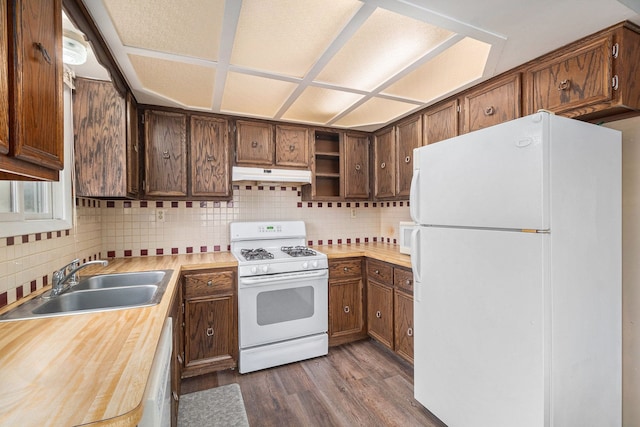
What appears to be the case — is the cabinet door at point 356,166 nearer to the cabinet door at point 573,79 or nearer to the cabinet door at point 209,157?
the cabinet door at point 209,157

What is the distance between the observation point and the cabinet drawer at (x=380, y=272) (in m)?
2.47

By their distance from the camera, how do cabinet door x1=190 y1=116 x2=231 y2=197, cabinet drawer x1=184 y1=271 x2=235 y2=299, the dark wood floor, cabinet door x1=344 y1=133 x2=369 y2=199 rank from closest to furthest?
the dark wood floor < cabinet drawer x1=184 y1=271 x2=235 y2=299 < cabinet door x1=190 y1=116 x2=231 y2=197 < cabinet door x1=344 y1=133 x2=369 y2=199

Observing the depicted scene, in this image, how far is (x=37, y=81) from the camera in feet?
2.68

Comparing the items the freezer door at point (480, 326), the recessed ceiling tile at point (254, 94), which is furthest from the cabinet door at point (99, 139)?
the freezer door at point (480, 326)

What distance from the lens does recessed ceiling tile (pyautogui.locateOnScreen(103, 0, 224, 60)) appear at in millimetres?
1289

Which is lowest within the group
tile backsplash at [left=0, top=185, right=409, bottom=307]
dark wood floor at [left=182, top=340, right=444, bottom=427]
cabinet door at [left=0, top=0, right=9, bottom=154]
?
dark wood floor at [left=182, top=340, right=444, bottom=427]

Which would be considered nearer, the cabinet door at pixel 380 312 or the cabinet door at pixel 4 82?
the cabinet door at pixel 4 82

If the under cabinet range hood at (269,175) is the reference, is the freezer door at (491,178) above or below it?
below

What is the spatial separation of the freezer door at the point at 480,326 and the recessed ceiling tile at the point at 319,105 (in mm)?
1276

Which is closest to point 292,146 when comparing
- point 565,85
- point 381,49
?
point 381,49

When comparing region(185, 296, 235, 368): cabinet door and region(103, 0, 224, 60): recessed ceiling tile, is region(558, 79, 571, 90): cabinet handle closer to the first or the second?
region(103, 0, 224, 60): recessed ceiling tile

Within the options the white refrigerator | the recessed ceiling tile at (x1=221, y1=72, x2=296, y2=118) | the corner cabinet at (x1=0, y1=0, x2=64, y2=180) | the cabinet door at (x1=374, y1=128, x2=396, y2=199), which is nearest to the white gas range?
the cabinet door at (x1=374, y1=128, x2=396, y2=199)

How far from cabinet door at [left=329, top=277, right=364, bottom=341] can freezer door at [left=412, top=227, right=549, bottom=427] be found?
3.08ft

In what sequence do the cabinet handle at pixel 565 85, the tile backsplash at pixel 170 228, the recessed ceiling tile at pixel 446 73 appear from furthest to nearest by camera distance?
1. the recessed ceiling tile at pixel 446 73
2. the cabinet handle at pixel 565 85
3. the tile backsplash at pixel 170 228
